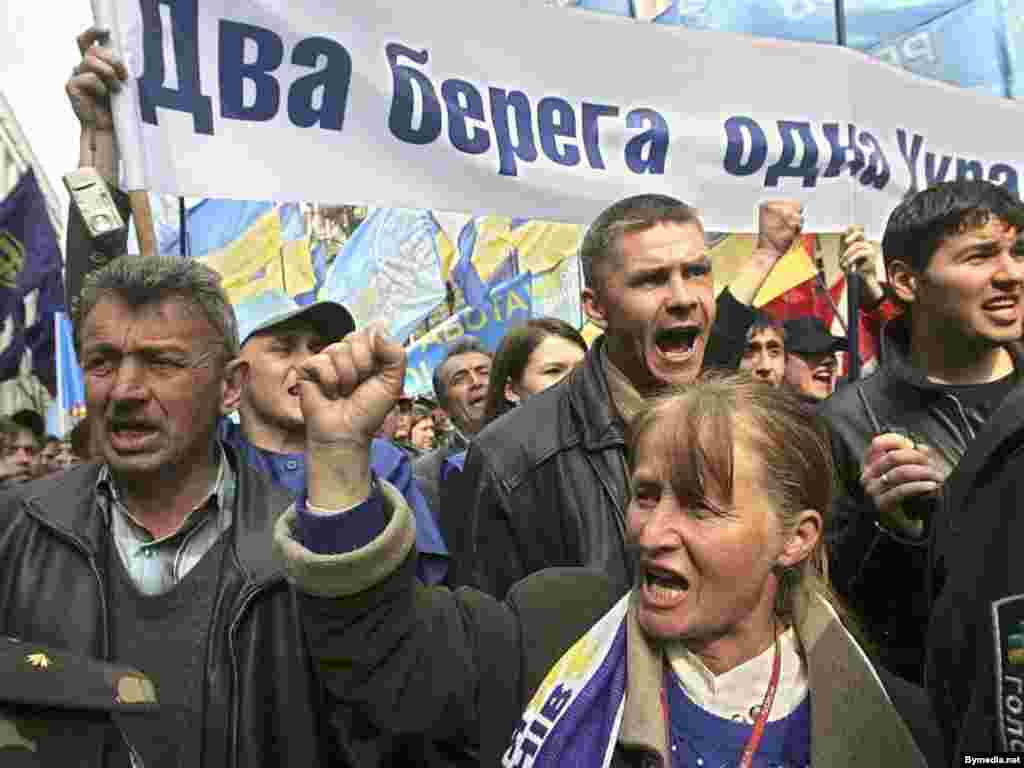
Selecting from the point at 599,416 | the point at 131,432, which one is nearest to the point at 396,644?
the point at 131,432

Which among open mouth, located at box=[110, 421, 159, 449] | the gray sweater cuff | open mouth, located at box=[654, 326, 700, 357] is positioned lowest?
the gray sweater cuff

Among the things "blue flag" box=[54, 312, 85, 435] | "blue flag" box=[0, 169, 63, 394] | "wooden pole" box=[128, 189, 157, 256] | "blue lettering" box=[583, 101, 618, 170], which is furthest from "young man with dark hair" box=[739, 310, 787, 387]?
"blue flag" box=[54, 312, 85, 435]

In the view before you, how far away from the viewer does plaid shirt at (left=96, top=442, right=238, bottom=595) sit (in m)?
2.60

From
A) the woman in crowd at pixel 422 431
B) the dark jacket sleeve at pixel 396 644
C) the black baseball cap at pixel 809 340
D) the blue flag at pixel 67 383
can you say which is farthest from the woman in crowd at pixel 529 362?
the blue flag at pixel 67 383

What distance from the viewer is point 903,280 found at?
348 centimetres

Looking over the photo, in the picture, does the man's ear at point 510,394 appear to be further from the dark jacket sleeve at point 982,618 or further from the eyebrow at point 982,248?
the dark jacket sleeve at point 982,618

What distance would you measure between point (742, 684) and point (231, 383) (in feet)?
4.38

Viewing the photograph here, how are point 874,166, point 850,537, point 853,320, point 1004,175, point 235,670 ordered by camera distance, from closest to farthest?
1. point 235,670
2. point 850,537
3. point 853,320
4. point 874,166
5. point 1004,175

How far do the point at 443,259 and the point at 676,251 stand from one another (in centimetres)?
1394

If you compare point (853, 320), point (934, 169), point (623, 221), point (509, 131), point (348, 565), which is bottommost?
point (348, 565)

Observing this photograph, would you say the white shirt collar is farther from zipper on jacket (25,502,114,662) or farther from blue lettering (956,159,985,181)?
blue lettering (956,159,985,181)

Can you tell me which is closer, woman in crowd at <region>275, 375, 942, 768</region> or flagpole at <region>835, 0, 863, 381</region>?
woman in crowd at <region>275, 375, 942, 768</region>

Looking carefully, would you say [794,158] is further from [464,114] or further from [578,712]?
[578,712]

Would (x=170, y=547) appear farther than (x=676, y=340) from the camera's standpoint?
No
